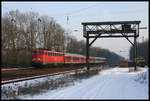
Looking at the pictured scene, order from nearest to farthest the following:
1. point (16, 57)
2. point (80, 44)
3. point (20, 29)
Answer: point (16, 57) → point (20, 29) → point (80, 44)

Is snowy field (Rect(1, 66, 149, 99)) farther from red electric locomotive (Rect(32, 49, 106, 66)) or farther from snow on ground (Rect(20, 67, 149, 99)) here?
red electric locomotive (Rect(32, 49, 106, 66))

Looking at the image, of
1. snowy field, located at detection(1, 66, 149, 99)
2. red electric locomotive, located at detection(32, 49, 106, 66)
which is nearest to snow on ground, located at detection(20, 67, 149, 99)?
snowy field, located at detection(1, 66, 149, 99)

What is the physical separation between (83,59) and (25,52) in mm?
19693

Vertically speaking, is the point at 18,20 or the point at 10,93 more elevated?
the point at 18,20

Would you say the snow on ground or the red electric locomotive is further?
the red electric locomotive

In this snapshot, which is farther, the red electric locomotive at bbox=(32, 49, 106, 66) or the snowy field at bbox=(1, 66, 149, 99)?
the red electric locomotive at bbox=(32, 49, 106, 66)

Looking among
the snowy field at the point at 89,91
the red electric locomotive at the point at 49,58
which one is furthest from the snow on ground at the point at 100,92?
the red electric locomotive at the point at 49,58

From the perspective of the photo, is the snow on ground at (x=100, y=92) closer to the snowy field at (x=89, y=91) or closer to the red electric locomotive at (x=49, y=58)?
the snowy field at (x=89, y=91)

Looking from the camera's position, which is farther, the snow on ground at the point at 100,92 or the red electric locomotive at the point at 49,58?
the red electric locomotive at the point at 49,58

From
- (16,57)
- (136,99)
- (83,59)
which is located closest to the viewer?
(136,99)

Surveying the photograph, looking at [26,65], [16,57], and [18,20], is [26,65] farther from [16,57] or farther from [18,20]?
[18,20]

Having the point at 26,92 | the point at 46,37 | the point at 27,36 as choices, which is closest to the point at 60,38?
the point at 46,37

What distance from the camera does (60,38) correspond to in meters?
40.6

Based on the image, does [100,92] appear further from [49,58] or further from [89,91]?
[49,58]
